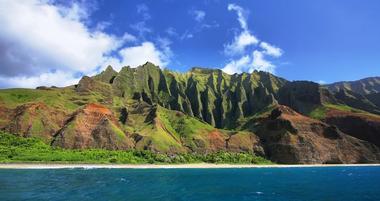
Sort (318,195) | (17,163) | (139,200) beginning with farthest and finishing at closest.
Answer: (17,163) → (318,195) → (139,200)

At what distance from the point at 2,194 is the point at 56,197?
901cm

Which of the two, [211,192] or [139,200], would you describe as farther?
[211,192]

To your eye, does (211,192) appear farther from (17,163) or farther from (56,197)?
(17,163)

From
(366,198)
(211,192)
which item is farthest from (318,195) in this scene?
(211,192)

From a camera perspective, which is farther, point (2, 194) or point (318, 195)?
point (318, 195)

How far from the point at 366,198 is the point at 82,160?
14638cm

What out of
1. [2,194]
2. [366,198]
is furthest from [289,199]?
[2,194]

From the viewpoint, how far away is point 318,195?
262ft

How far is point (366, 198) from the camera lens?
243ft

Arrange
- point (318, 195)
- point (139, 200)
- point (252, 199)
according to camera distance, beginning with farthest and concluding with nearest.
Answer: point (318, 195) < point (252, 199) < point (139, 200)

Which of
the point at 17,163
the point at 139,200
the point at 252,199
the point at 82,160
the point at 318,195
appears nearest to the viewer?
the point at 139,200

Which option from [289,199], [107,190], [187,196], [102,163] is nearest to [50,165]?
[102,163]

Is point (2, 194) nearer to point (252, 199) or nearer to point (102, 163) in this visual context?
point (252, 199)

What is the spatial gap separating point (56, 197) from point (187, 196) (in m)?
21.5
